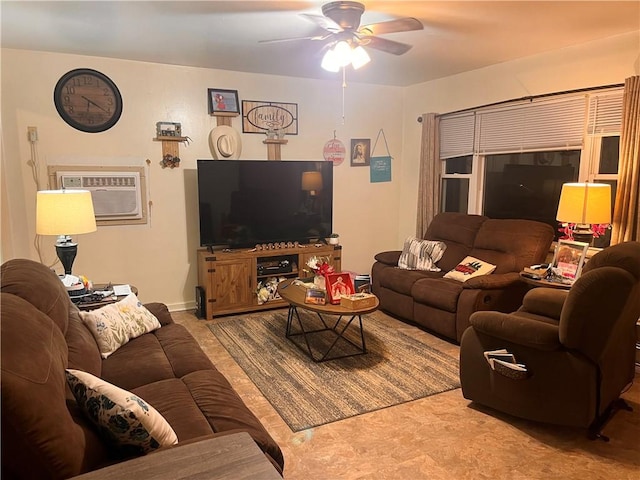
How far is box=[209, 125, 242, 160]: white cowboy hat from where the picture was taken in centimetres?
462

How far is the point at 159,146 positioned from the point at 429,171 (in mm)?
3001

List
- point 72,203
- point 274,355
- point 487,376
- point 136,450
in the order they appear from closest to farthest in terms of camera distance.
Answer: point 136,450 < point 487,376 < point 72,203 < point 274,355

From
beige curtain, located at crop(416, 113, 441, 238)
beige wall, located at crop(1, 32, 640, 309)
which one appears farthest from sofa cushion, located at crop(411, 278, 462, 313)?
beige wall, located at crop(1, 32, 640, 309)

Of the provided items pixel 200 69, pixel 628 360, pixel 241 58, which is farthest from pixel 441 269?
pixel 200 69

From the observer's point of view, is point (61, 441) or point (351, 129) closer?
point (61, 441)

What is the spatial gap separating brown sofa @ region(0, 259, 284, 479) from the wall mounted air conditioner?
183cm

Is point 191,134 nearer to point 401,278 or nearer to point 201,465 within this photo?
point 401,278

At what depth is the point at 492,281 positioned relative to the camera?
3672 millimetres

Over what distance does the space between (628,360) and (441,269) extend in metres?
1.98

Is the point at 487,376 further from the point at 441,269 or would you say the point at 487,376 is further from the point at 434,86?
the point at 434,86

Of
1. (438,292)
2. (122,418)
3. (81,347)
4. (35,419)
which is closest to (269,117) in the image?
(438,292)

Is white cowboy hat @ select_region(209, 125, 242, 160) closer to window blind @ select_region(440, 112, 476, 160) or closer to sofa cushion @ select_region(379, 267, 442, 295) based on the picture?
sofa cushion @ select_region(379, 267, 442, 295)

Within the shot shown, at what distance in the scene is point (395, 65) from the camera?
4430 millimetres

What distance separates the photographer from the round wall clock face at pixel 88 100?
4.05 metres
